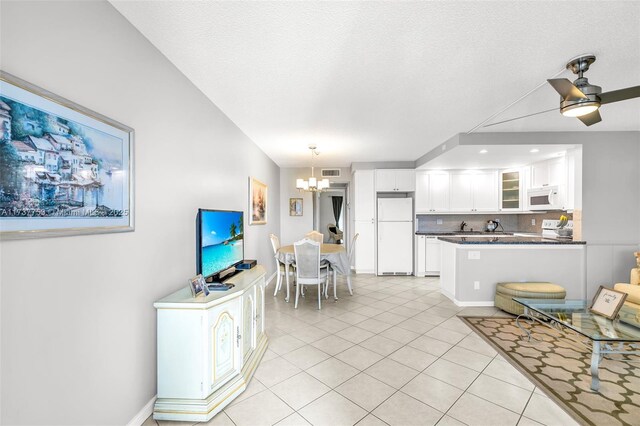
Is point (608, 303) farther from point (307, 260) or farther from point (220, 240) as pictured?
point (220, 240)

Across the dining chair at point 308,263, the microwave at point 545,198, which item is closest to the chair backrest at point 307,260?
the dining chair at point 308,263

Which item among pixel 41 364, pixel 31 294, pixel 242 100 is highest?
pixel 242 100

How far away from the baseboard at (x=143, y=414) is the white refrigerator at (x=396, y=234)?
4875 millimetres

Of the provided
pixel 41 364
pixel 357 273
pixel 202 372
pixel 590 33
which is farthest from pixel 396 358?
pixel 357 273

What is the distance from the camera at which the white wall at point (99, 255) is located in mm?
1070

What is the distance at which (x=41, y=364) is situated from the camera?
1.14 meters

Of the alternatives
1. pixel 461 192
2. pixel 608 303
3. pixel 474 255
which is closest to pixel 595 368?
pixel 608 303

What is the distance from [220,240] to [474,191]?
5.53m

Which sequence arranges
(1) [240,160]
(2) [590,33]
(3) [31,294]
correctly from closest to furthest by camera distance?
(3) [31,294] → (2) [590,33] → (1) [240,160]

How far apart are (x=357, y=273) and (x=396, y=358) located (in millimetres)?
3604

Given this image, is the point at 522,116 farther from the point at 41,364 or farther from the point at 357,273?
Answer: the point at 41,364

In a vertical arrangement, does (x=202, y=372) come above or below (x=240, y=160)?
below

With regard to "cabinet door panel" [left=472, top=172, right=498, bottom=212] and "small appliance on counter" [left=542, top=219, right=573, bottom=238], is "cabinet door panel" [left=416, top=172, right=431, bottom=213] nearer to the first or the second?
"cabinet door panel" [left=472, top=172, right=498, bottom=212]

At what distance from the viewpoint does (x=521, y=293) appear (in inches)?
139
